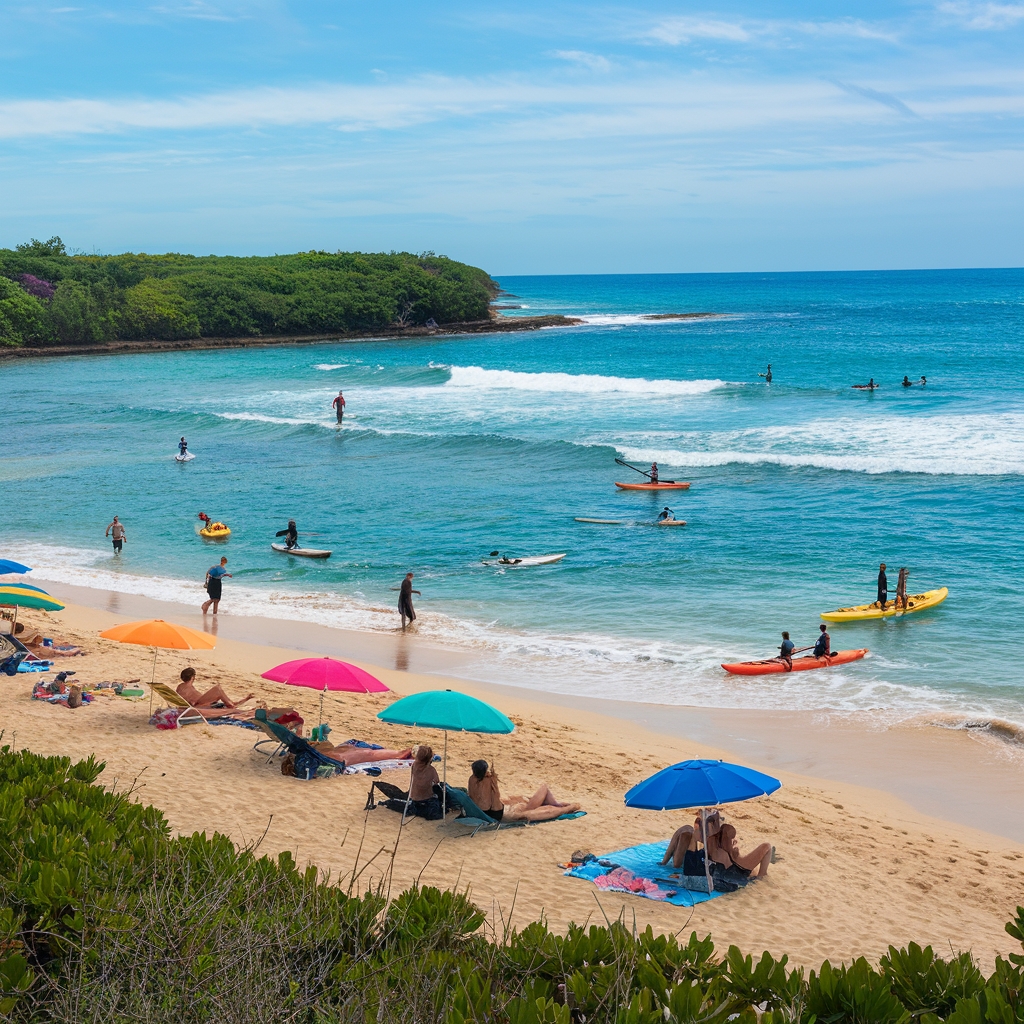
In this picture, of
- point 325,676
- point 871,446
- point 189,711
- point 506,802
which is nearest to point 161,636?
point 189,711

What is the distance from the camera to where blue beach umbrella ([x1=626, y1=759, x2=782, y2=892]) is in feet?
29.8

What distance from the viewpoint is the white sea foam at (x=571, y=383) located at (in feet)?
186

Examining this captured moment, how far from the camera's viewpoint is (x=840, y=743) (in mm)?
14547

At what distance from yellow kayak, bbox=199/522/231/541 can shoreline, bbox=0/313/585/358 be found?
6185 cm

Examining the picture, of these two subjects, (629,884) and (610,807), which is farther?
(610,807)

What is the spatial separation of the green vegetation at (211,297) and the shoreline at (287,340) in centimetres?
119

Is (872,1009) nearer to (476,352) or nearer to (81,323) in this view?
(476,352)

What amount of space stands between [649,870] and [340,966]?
4812 mm

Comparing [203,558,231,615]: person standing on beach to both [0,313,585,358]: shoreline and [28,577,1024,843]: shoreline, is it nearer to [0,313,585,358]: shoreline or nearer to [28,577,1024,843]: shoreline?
[28,577,1024,843]: shoreline

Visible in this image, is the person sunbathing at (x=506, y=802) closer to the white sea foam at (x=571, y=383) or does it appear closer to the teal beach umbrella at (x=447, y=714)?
the teal beach umbrella at (x=447, y=714)

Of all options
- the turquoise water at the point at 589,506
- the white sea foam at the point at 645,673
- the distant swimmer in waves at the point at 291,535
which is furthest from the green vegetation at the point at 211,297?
the white sea foam at the point at 645,673

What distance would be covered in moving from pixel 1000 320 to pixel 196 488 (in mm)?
87218

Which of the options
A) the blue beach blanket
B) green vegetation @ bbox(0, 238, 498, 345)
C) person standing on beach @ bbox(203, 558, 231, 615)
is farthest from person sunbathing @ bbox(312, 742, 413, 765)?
green vegetation @ bbox(0, 238, 498, 345)

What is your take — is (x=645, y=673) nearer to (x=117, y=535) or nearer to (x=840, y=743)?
(x=840, y=743)
